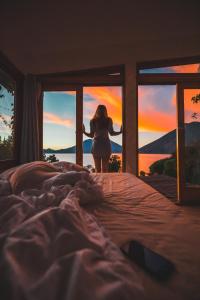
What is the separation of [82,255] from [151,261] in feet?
0.60

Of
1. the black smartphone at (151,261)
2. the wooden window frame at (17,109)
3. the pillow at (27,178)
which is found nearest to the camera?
the black smartphone at (151,261)

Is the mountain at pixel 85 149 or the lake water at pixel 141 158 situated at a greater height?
the mountain at pixel 85 149

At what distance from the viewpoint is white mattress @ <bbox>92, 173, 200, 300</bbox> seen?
46 centimetres

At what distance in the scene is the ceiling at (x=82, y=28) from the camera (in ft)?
10.3

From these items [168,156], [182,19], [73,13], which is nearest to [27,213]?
[73,13]

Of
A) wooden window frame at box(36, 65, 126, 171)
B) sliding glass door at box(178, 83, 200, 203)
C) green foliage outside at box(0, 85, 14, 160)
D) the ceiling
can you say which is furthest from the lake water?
the ceiling

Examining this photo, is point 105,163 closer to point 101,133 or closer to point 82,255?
point 101,133

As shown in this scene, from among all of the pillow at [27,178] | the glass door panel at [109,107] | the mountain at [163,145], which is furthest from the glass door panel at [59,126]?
the pillow at [27,178]

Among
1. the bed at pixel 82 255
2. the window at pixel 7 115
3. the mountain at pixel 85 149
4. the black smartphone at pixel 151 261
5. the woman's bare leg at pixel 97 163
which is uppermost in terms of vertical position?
the window at pixel 7 115

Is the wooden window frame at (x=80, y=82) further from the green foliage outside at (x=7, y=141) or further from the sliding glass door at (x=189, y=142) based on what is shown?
the sliding glass door at (x=189, y=142)

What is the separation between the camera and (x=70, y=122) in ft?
12.7

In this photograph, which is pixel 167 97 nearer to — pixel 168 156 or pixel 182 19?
pixel 168 156

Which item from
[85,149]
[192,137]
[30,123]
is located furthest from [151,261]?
[85,149]

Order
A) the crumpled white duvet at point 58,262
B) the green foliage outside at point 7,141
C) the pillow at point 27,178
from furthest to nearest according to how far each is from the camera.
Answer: the green foliage outside at point 7,141
the pillow at point 27,178
the crumpled white duvet at point 58,262
